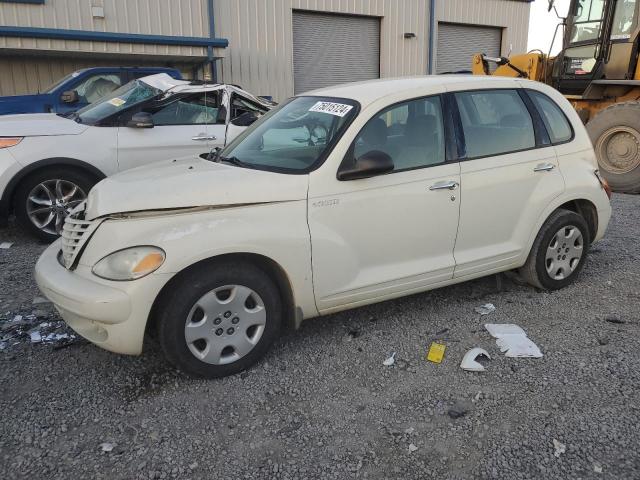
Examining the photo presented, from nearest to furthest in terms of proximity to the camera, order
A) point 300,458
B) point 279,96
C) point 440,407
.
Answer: point 300,458
point 440,407
point 279,96

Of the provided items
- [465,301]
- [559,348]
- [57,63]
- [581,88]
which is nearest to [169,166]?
[465,301]

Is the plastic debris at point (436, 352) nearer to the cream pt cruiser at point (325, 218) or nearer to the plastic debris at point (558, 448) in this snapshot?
the cream pt cruiser at point (325, 218)

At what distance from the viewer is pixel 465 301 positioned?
169 inches

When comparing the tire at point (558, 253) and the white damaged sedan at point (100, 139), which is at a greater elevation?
the white damaged sedan at point (100, 139)

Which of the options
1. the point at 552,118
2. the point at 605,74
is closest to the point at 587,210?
the point at 552,118

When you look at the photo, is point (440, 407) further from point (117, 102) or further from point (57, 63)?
point (57, 63)

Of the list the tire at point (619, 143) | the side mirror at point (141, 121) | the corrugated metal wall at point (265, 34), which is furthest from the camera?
the corrugated metal wall at point (265, 34)

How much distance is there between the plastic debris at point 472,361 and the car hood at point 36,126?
4618 mm

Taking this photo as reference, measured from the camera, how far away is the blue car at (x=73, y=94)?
8250 millimetres

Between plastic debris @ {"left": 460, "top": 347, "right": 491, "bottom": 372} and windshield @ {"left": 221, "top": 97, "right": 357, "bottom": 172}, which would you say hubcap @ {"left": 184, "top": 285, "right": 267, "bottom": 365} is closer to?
windshield @ {"left": 221, "top": 97, "right": 357, "bottom": 172}

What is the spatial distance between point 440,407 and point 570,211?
2.25 metres

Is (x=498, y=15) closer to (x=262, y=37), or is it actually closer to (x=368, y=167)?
(x=262, y=37)

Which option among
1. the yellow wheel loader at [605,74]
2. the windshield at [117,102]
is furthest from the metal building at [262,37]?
the yellow wheel loader at [605,74]

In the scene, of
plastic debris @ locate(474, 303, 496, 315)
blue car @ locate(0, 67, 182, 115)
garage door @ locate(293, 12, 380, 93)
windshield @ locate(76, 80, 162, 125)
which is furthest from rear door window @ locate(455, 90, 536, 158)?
garage door @ locate(293, 12, 380, 93)
